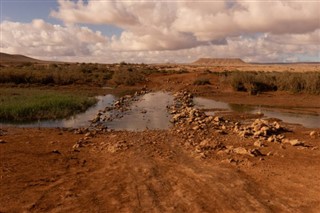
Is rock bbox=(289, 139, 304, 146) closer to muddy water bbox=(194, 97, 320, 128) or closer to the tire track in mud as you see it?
the tire track in mud

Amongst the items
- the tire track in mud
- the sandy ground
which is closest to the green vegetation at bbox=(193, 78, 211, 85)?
the sandy ground

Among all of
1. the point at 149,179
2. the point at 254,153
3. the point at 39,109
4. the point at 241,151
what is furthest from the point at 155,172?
the point at 39,109

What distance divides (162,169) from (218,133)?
446 centimetres

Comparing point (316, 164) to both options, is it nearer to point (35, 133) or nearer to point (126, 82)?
point (35, 133)

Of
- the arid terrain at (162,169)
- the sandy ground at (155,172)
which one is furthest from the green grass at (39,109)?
the sandy ground at (155,172)

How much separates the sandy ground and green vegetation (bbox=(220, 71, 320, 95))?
14447mm

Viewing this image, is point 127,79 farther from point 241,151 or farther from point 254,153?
point 254,153

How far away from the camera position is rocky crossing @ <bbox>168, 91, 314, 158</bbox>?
10.3m

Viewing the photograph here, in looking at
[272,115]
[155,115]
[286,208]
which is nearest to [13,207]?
[286,208]

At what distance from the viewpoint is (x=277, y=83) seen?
92.7 ft

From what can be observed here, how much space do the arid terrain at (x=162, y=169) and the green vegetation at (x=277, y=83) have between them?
1398cm

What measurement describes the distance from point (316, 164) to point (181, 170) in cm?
351

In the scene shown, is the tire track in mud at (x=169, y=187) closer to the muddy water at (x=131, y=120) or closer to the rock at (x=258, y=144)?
the rock at (x=258, y=144)

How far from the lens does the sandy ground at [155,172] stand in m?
6.73
